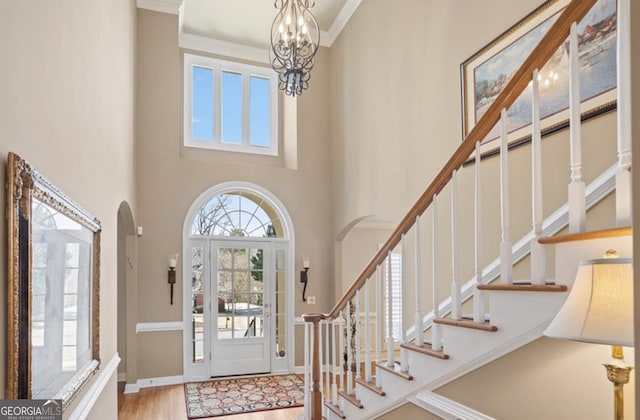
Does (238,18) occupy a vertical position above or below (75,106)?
above

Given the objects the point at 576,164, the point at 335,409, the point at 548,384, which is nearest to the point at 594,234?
the point at 576,164

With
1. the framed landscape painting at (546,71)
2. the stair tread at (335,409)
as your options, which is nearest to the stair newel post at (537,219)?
the framed landscape painting at (546,71)

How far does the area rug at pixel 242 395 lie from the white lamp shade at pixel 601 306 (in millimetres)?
4330

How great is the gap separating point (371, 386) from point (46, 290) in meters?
2.14

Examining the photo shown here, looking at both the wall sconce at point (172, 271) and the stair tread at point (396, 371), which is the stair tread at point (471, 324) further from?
the wall sconce at point (172, 271)

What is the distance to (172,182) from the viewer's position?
20.4ft

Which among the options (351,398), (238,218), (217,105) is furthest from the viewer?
(217,105)

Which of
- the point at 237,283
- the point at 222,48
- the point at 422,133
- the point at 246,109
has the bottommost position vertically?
the point at 237,283

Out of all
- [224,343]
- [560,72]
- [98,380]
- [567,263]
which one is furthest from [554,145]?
[224,343]

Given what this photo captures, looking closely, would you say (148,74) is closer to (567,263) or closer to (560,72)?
(560,72)

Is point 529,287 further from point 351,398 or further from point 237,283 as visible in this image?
point 237,283

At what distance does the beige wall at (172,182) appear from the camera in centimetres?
601

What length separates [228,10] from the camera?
622 cm

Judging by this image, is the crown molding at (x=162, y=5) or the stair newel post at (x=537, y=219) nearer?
the stair newel post at (x=537, y=219)
